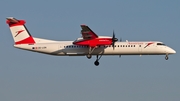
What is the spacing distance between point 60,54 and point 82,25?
15.4 ft

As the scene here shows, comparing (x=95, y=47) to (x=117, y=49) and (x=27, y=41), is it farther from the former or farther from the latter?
(x=27, y=41)

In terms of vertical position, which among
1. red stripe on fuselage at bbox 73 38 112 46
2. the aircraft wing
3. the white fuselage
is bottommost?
the white fuselage

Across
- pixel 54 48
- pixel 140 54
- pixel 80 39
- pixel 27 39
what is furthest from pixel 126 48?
pixel 27 39

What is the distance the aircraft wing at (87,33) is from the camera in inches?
1508

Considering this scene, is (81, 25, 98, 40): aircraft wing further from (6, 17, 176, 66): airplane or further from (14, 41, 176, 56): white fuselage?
(14, 41, 176, 56): white fuselage

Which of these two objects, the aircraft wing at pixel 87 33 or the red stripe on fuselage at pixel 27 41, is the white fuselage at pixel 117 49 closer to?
the aircraft wing at pixel 87 33

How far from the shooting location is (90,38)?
39.7m

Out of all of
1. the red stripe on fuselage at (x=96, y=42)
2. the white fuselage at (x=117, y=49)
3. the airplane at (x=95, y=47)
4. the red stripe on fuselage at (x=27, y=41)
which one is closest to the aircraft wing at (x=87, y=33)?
the airplane at (x=95, y=47)

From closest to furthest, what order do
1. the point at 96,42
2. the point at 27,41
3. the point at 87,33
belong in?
the point at 87,33
the point at 96,42
the point at 27,41

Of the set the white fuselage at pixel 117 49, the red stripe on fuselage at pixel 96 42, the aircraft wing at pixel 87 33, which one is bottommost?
the white fuselage at pixel 117 49

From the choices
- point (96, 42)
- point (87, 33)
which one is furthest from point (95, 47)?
point (87, 33)

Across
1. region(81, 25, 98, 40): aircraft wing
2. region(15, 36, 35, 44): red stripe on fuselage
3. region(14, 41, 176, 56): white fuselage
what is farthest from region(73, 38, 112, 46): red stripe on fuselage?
region(15, 36, 35, 44): red stripe on fuselage

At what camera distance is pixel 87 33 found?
39.0 metres

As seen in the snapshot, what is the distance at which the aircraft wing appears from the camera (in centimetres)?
3831
